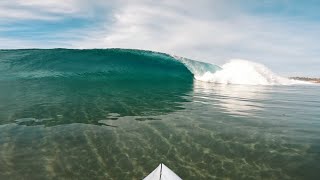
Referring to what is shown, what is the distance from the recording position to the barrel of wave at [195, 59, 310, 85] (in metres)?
48.0

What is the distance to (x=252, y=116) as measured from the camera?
15352mm

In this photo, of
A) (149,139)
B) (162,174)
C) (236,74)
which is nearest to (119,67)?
(236,74)

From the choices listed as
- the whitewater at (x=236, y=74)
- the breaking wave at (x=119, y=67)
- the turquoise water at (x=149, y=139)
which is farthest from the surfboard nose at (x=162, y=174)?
the whitewater at (x=236, y=74)

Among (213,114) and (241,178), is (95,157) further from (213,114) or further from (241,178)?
(213,114)

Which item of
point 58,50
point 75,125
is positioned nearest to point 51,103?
point 75,125

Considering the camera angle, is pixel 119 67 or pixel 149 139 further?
pixel 119 67

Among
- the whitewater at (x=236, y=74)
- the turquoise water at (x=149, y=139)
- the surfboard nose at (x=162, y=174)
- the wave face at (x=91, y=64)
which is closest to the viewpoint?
the surfboard nose at (x=162, y=174)

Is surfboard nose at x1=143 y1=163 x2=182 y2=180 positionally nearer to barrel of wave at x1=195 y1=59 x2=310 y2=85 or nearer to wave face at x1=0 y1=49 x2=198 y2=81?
wave face at x1=0 y1=49 x2=198 y2=81

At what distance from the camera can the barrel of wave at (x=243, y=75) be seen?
48.0 metres

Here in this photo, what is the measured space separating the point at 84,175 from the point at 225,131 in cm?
586

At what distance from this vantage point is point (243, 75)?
48969 millimetres

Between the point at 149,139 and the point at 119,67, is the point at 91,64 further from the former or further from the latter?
the point at 149,139

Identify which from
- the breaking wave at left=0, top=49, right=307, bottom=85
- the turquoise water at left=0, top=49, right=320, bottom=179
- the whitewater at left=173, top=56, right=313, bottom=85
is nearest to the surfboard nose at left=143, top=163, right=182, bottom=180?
the turquoise water at left=0, top=49, right=320, bottom=179

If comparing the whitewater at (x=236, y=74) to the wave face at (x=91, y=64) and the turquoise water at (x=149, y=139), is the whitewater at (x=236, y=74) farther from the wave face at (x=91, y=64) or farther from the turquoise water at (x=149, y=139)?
the turquoise water at (x=149, y=139)
